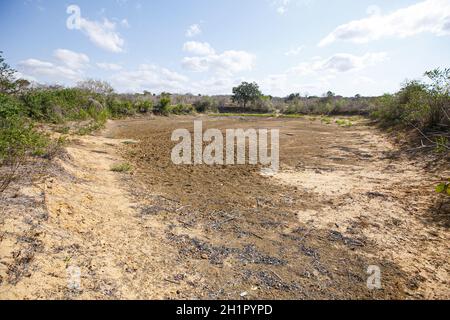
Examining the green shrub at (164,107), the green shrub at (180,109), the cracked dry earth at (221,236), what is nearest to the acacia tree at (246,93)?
the green shrub at (180,109)

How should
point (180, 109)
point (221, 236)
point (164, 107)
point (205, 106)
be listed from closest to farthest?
point (221, 236) < point (164, 107) < point (180, 109) < point (205, 106)

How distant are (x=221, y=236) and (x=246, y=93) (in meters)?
38.3

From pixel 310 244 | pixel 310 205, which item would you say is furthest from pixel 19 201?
pixel 310 205

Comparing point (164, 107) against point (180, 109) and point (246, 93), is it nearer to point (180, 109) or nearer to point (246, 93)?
point (180, 109)

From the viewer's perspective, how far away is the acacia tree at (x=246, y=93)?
40.6 meters

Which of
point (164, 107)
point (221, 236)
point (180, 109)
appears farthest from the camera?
point (180, 109)

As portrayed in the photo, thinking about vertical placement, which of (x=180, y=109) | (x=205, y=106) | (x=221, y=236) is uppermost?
(x=205, y=106)

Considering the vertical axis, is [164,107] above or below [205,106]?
below

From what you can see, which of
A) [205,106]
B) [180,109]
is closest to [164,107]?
[180,109]

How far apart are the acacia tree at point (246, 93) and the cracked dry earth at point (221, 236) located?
34837mm

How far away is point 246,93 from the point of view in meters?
40.7

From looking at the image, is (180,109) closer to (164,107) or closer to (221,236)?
(164,107)

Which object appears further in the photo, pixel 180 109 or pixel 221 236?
pixel 180 109
